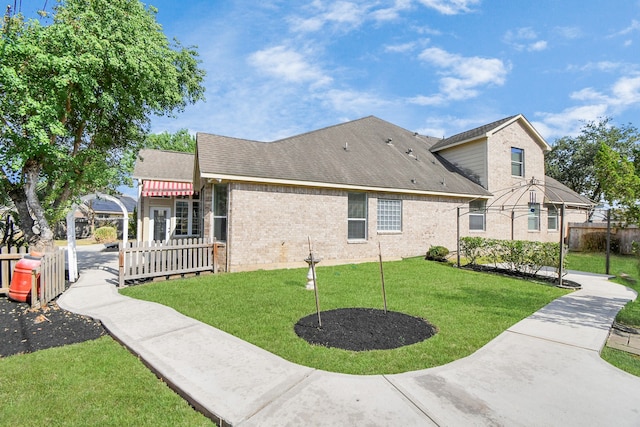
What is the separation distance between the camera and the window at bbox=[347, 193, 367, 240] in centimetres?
1327

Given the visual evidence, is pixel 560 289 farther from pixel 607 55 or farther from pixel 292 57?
pixel 292 57

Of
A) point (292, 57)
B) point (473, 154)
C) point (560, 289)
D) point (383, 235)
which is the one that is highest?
point (292, 57)

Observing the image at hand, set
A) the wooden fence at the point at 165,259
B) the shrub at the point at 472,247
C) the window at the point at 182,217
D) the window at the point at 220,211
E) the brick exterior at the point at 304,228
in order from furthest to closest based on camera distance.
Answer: the window at the point at 182,217 < the shrub at the point at 472,247 < the window at the point at 220,211 < the brick exterior at the point at 304,228 < the wooden fence at the point at 165,259

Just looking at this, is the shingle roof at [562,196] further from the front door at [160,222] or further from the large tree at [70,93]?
the front door at [160,222]

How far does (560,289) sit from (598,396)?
6827 millimetres

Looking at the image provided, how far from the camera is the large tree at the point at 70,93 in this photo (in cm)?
752

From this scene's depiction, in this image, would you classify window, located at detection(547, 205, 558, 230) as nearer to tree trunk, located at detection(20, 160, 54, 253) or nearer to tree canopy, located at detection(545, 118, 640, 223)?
tree canopy, located at detection(545, 118, 640, 223)

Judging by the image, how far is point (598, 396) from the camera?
128 inches

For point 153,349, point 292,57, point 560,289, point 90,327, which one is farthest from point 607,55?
point 90,327

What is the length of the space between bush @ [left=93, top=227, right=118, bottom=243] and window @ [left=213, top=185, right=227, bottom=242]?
1822 centimetres

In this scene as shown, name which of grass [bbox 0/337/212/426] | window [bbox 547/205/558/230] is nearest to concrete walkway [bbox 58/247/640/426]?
grass [bbox 0/337/212/426]

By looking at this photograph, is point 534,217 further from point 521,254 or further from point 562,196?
point 521,254

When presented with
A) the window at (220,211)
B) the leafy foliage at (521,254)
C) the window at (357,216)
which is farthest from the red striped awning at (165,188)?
the leafy foliage at (521,254)

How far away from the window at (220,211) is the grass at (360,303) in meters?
1.86
